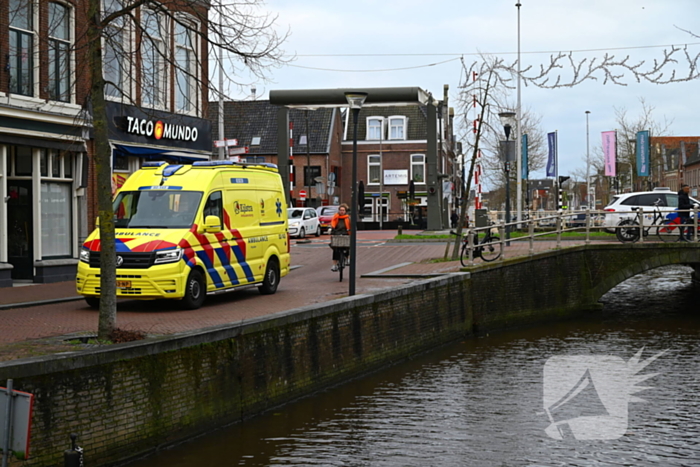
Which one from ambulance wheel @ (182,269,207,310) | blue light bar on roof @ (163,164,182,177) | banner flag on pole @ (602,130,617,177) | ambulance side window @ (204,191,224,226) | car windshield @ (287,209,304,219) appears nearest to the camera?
ambulance wheel @ (182,269,207,310)

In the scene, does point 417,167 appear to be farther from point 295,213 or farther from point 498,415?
point 498,415

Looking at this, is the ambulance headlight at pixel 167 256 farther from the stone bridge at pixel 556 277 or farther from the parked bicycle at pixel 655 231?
the parked bicycle at pixel 655 231

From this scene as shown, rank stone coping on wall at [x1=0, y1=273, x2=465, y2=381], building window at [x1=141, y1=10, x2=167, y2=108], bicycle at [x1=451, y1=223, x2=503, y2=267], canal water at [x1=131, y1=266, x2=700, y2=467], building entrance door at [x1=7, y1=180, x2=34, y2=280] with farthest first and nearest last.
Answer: bicycle at [x1=451, y1=223, x2=503, y2=267] → building entrance door at [x1=7, y1=180, x2=34, y2=280] → building window at [x1=141, y1=10, x2=167, y2=108] → canal water at [x1=131, y1=266, x2=700, y2=467] → stone coping on wall at [x1=0, y1=273, x2=465, y2=381]

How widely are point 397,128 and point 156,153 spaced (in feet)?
157

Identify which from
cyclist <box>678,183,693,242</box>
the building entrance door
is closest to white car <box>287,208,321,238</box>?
cyclist <box>678,183,693,242</box>

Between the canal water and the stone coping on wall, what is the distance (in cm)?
109

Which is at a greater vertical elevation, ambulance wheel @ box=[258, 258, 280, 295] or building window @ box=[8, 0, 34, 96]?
building window @ box=[8, 0, 34, 96]

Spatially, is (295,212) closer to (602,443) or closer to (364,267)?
→ (364,267)

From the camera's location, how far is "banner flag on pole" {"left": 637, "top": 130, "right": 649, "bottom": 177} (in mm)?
48938

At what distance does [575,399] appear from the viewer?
42.2 feet

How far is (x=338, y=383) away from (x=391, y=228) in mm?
44709

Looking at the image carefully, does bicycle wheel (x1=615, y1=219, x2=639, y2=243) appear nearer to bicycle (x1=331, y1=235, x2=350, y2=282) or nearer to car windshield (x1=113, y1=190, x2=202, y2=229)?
bicycle (x1=331, y1=235, x2=350, y2=282)

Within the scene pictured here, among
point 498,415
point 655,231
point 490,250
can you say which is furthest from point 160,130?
point 498,415

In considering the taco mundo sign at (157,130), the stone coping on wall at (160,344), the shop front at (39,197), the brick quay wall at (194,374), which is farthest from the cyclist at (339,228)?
the shop front at (39,197)
